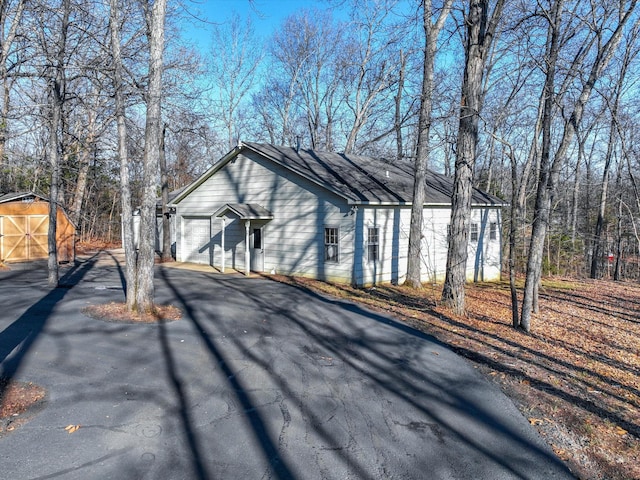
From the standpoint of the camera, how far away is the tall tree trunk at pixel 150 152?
8.73m

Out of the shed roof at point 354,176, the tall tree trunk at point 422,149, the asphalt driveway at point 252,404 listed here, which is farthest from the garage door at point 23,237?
the tall tree trunk at point 422,149

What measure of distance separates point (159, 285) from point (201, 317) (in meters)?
4.52

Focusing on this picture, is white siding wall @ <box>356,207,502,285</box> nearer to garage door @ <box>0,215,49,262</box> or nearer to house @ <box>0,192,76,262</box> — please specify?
house @ <box>0,192,76,262</box>

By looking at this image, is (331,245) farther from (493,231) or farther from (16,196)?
(16,196)

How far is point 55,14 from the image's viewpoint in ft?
37.6

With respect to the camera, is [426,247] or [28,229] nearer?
[426,247]

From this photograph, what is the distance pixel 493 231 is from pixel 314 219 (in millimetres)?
10026

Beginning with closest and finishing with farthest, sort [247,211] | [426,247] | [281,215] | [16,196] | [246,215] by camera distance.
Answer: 1. [246,215]
2. [247,211]
3. [281,215]
4. [16,196]
5. [426,247]

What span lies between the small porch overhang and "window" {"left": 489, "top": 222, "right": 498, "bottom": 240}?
1058 cm

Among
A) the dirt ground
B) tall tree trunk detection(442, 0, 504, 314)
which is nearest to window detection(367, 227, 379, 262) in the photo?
the dirt ground


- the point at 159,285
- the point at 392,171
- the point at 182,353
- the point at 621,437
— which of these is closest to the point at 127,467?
the point at 182,353

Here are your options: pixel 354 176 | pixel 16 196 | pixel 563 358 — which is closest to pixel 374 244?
pixel 354 176

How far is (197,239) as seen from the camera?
1947 cm

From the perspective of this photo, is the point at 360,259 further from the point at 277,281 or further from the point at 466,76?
the point at 466,76
